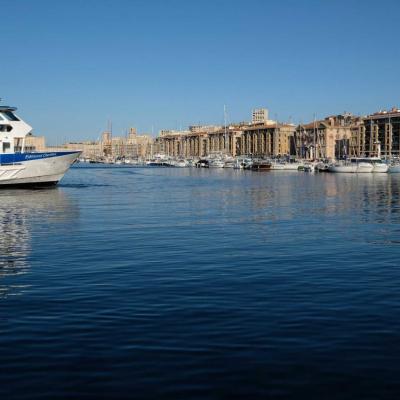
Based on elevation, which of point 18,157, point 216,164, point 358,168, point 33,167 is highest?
point 216,164

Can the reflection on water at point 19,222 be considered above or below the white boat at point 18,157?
below

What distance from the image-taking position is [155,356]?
9852mm

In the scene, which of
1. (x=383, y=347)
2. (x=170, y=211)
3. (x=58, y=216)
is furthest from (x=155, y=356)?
(x=170, y=211)

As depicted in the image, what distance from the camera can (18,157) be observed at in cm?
5653

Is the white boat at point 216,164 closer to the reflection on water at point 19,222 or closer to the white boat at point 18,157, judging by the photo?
Result: the white boat at point 18,157

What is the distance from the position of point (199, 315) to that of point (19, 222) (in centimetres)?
1970

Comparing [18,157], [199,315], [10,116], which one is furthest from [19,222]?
[10,116]

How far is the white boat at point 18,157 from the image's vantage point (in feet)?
184

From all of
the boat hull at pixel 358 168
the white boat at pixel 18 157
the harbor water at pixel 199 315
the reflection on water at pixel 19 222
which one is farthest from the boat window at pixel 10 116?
the boat hull at pixel 358 168

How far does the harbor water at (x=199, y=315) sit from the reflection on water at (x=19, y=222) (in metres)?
0.12

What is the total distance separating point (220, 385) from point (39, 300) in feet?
20.4

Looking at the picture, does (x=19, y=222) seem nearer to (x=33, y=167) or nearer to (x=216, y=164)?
(x=33, y=167)

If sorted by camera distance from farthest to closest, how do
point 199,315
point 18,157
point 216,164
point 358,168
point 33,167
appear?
point 216,164 < point 358,168 < point 33,167 < point 18,157 < point 199,315

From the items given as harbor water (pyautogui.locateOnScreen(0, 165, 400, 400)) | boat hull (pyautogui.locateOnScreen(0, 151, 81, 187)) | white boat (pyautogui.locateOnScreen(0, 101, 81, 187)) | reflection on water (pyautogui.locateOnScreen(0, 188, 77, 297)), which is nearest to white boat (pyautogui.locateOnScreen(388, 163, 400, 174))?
boat hull (pyautogui.locateOnScreen(0, 151, 81, 187))
